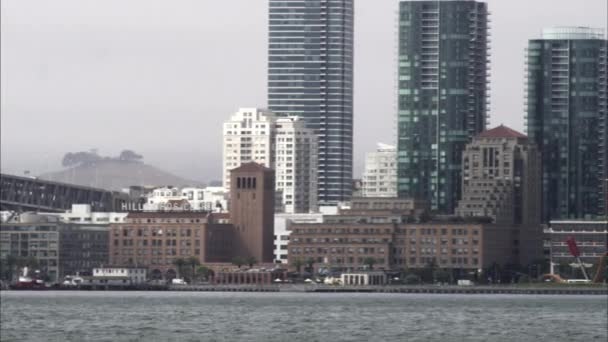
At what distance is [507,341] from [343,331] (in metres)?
14.8

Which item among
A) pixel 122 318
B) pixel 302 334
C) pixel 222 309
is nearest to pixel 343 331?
pixel 302 334

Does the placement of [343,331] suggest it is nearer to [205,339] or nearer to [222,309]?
[205,339]

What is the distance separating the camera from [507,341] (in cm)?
14175

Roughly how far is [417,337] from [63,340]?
848 inches

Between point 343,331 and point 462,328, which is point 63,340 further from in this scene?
point 462,328

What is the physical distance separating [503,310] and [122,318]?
38643 mm

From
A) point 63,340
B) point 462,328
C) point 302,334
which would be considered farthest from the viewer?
point 462,328

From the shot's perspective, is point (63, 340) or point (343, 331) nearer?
point (63, 340)

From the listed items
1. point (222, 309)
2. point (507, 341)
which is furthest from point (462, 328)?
point (222, 309)

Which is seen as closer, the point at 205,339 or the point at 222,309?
the point at 205,339

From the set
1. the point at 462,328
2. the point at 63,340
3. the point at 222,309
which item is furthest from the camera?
the point at 222,309

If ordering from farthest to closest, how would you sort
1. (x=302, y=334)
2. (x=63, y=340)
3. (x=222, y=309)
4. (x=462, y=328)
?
(x=222, y=309) → (x=462, y=328) → (x=302, y=334) → (x=63, y=340)

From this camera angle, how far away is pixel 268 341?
5492 inches

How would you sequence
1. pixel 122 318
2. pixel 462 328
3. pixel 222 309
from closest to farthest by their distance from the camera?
pixel 462 328 < pixel 122 318 < pixel 222 309
